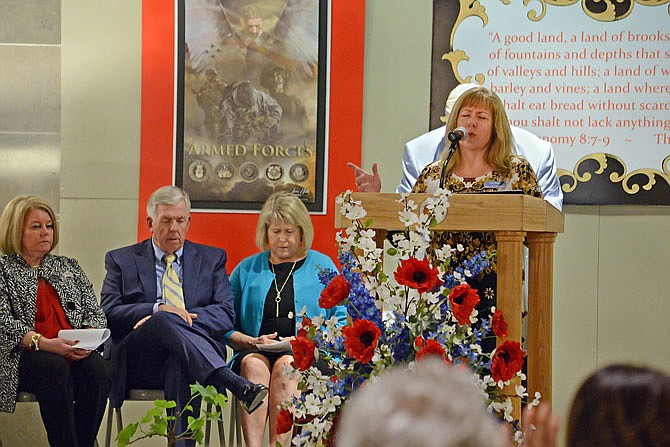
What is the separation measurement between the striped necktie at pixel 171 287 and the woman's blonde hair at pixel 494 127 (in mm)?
1545

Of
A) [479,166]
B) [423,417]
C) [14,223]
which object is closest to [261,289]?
[14,223]

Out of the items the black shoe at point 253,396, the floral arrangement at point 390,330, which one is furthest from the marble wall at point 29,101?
the floral arrangement at point 390,330

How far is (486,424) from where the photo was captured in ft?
2.52

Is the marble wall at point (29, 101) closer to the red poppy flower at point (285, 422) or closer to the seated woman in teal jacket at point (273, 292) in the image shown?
the seated woman in teal jacket at point (273, 292)

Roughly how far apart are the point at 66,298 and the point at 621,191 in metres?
2.74

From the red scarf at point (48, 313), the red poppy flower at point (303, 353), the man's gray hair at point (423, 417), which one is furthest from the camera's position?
the red scarf at point (48, 313)

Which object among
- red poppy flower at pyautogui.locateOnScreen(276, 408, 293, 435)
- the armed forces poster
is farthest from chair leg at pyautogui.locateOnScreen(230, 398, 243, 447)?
red poppy flower at pyautogui.locateOnScreen(276, 408, 293, 435)

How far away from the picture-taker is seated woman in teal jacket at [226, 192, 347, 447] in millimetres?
4156

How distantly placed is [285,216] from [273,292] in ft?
A: 1.15

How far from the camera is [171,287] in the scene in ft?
14.3

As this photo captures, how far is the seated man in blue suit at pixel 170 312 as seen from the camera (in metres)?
4.10

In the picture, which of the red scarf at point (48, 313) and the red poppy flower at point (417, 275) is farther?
the red scarf at point (48, 313)

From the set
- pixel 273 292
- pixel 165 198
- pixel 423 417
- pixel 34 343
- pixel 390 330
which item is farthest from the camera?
pixel 165 198

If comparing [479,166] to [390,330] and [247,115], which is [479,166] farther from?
[247,115]
